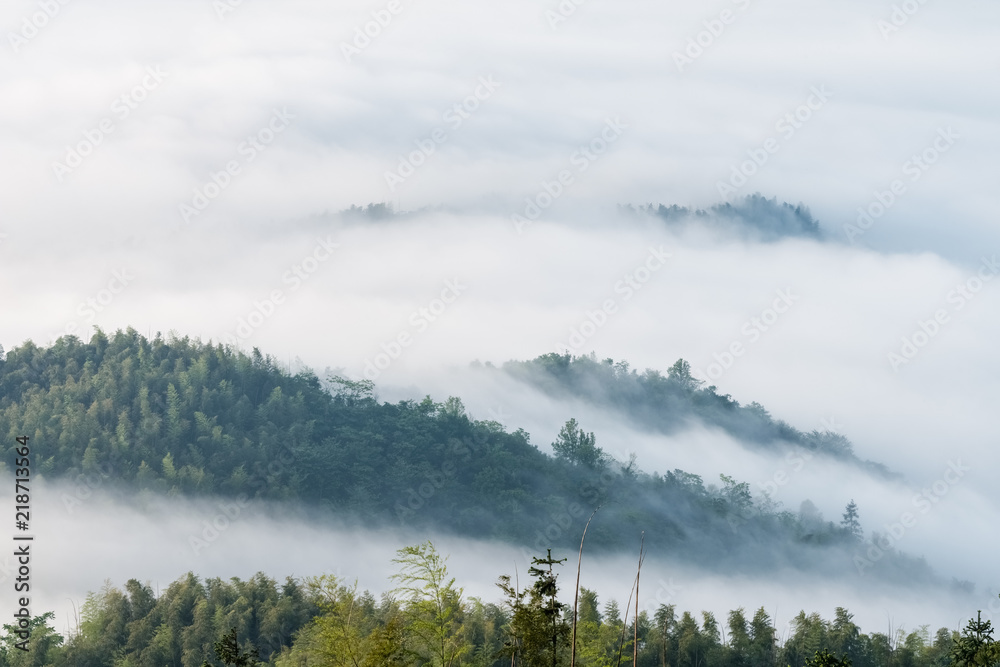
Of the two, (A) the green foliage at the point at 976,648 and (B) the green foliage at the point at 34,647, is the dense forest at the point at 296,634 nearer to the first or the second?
(B) the green foliage at the point at 34,647

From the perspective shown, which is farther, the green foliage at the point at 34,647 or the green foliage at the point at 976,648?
the green foliage at the point at 34,647

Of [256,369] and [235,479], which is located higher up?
[256,369]

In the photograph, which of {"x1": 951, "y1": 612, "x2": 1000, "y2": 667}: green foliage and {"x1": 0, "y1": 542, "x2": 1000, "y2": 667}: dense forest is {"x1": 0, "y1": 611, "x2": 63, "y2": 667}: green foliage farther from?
{"x1": 951, "y1": 612, "x2": 1000, "y2": 667}: green foliage

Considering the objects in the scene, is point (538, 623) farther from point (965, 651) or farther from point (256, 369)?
point (256, 369)

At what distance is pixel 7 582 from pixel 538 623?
151740 millimetres

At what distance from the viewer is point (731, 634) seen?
97562mm

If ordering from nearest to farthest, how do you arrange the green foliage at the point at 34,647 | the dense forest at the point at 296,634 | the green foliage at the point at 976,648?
1. the green foliage at the point at 976,648
2. the dense forest at the point at 296,634
3. the green foliage at the point at 34,647

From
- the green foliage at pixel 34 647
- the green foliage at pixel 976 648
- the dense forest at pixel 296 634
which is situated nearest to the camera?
the green foliage at pixel 976 648

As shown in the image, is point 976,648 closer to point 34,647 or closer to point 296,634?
point 296,634

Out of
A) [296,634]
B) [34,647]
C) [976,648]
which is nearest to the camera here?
[976,648]

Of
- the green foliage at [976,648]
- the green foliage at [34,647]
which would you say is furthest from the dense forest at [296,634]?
the green foliage at [976,648]

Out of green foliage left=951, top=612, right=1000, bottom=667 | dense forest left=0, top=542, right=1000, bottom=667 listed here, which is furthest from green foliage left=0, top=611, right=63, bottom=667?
green foliage left=951, top=612, right=1000, bottom=667

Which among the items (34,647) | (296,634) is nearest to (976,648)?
(296,634)

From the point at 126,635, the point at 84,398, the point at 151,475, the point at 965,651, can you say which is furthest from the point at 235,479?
the point at 965,651
